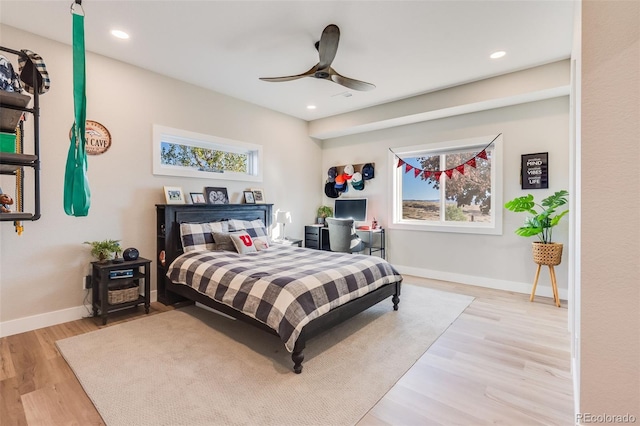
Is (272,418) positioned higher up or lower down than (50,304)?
lower down

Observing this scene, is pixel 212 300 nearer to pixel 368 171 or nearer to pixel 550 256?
pixel 368 171

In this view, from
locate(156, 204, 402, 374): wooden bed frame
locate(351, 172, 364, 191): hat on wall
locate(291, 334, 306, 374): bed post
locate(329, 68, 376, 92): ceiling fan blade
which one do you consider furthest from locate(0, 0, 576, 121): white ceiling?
locate(291, 334, 306, 374): bed post

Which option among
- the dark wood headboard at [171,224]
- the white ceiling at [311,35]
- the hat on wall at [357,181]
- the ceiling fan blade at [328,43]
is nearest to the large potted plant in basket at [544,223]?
the white ceiling at [311,35]

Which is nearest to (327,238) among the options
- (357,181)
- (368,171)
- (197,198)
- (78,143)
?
(357,181)

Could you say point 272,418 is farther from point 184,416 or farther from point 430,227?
point 430,227

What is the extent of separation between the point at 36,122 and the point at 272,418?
6.06 feet

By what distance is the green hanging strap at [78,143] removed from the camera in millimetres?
1522

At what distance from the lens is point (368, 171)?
5.43 metres

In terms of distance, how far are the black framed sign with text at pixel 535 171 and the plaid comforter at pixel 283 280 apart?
91.1 inches

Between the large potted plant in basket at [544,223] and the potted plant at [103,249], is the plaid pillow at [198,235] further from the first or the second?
the large potted plant in basket at [544,223]

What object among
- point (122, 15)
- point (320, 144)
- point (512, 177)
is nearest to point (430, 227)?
point (512, 177)

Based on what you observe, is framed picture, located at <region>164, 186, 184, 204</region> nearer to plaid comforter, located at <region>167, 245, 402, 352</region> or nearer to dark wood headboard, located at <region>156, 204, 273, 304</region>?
dark wood headboard, located at <region>156, 204, 273, 304</region>

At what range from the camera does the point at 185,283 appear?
10.3ft
